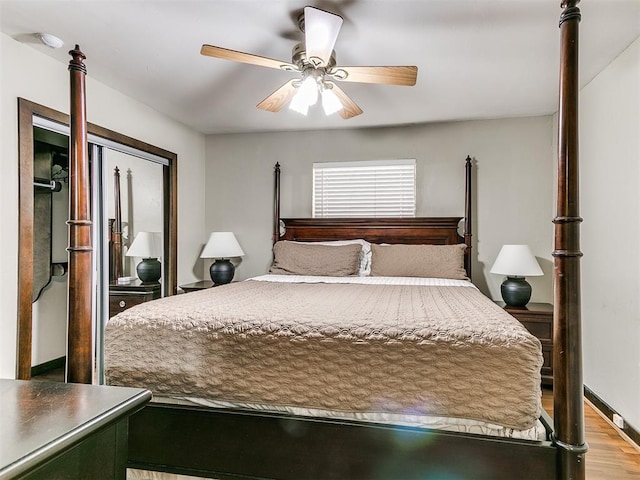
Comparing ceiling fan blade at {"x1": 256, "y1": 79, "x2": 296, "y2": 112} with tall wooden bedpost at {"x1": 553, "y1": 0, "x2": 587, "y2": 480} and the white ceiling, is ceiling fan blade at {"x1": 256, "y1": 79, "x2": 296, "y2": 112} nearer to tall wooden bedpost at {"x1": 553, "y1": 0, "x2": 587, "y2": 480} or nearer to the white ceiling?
the white ceiling

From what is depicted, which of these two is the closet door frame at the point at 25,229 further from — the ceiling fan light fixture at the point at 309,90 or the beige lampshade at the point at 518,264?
the beige lampshade at the point at 518,264

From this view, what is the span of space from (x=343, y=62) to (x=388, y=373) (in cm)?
205

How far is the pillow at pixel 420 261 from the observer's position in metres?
3.49

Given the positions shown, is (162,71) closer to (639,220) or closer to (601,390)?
(639,220)

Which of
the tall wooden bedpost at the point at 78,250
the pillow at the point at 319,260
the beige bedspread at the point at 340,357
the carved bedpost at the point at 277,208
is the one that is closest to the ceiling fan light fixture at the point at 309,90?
the tall wooden bedpost at the point at 78,250

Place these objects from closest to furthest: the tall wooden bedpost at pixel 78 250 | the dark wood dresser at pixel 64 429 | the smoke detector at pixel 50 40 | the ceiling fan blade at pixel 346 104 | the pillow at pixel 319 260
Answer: the dark wood dresser at pixel 64 429 → the tall wooden bedpost at pixel 78 250 → the smoke detector at pixel 50 40 → the ceiling fan blade at pixel 346 104 → the pillow at pixel 319 260

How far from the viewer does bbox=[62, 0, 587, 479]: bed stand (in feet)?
4.51

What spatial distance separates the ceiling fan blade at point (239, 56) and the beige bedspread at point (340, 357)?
1324mm

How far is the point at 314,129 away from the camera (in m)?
4.28

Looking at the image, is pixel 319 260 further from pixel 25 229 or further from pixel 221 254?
pixel 25 229

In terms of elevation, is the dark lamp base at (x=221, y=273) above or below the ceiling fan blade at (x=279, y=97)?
below

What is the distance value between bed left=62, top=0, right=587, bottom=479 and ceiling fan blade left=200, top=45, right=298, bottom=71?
27.1 inches

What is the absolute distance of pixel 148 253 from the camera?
11.9 feet

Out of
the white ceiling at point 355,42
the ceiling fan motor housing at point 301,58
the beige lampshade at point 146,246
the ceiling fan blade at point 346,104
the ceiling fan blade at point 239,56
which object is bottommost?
the beige lampshade at point 146,246
